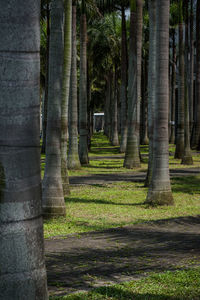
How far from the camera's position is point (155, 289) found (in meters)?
5.74

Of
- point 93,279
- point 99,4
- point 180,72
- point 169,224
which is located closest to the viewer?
point 93,279

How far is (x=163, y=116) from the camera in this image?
41.4 ft

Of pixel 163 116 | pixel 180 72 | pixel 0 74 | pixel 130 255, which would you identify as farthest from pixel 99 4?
pixel 0 74

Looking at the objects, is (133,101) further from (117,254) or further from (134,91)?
(117,254)

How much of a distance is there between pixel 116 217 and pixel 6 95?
7.69m

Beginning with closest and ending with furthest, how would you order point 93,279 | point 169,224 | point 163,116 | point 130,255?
1. point 93,279
2. point 130,255
3. point 169,224
4. point 163,116

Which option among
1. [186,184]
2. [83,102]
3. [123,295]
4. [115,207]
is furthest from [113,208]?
[83,102]

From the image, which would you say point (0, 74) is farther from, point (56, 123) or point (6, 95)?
point (56, 123)

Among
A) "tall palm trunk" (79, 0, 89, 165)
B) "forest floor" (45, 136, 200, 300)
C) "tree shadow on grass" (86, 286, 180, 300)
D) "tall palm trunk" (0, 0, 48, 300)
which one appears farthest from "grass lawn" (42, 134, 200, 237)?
"tall palm trunk" (79, 0, 89, 165)

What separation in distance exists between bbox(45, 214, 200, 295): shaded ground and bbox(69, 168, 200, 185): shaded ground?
908 cm

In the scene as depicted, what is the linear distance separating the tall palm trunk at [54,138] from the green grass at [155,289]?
5137mm

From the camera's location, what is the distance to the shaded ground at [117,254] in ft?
20.5

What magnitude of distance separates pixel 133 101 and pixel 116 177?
477 centimetres

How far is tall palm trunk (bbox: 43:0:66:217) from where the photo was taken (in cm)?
1118
